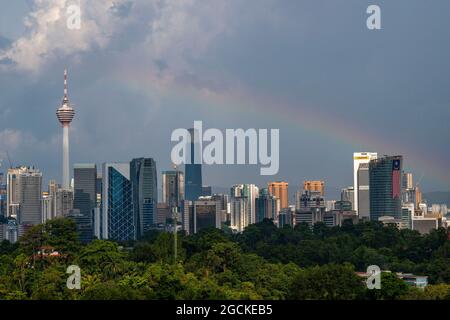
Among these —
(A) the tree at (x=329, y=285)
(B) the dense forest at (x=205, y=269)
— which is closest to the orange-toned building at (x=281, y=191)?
(B) the dense forest at (x=205, y=269)

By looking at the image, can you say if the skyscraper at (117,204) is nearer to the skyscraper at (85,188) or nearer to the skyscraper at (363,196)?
the skyscraper at (85,188)

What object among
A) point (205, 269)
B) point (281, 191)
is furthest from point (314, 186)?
point (205, 269)

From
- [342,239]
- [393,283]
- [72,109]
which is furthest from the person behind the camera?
[72,109]

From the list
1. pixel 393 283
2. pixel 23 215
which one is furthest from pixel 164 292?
pixel 23 215

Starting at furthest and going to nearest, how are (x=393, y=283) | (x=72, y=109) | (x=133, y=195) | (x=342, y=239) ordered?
(x=133, y=195) < (x=72, y=109) < (x=342, y=239) < (x=393, y=283)

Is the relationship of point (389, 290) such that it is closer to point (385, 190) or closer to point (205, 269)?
point (205, 269)

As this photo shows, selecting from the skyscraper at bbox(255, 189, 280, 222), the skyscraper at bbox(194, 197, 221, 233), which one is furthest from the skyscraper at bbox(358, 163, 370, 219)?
the skyscraper at bbox(194, 197, 221, 233)

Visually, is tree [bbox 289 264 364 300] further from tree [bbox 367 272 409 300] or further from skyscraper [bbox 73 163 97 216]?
skyscraper [bbox 73 163 97 216]
